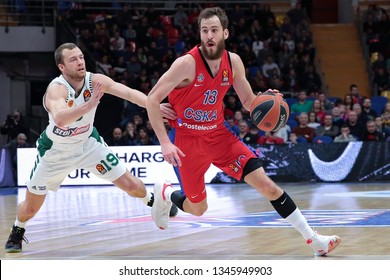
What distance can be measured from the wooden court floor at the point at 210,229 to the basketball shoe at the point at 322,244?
0.06 m

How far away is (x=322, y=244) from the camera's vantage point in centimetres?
620

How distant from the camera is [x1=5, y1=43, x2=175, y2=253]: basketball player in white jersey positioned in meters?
7.00

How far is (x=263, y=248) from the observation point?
A: 6816 mm

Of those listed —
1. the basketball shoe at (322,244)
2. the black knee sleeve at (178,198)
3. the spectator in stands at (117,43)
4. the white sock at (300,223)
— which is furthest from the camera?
the spectator in stands at (117,43)

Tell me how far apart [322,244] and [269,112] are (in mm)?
1123

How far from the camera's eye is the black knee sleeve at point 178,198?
7.18m

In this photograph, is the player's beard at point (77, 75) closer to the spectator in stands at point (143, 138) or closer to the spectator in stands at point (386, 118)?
the spectator in stands at point (143, 138)

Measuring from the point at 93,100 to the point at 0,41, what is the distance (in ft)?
50.1

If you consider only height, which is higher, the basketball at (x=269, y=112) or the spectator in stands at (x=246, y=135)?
the basketball at (x=269, y=112)

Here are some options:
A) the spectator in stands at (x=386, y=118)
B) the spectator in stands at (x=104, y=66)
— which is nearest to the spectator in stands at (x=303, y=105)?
the spectator in stands at (x=386, y=118)

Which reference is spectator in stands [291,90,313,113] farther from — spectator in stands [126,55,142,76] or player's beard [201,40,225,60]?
player's beard [201,40,225,60]

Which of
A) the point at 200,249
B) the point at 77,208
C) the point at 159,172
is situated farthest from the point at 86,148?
the point at 159,172

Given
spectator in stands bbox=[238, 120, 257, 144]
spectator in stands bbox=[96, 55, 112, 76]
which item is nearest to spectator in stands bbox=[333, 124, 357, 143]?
spectator in stands bbox=[238, 120, 257, 144]

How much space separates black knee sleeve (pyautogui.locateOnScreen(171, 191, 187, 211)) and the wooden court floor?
0.37 metres
